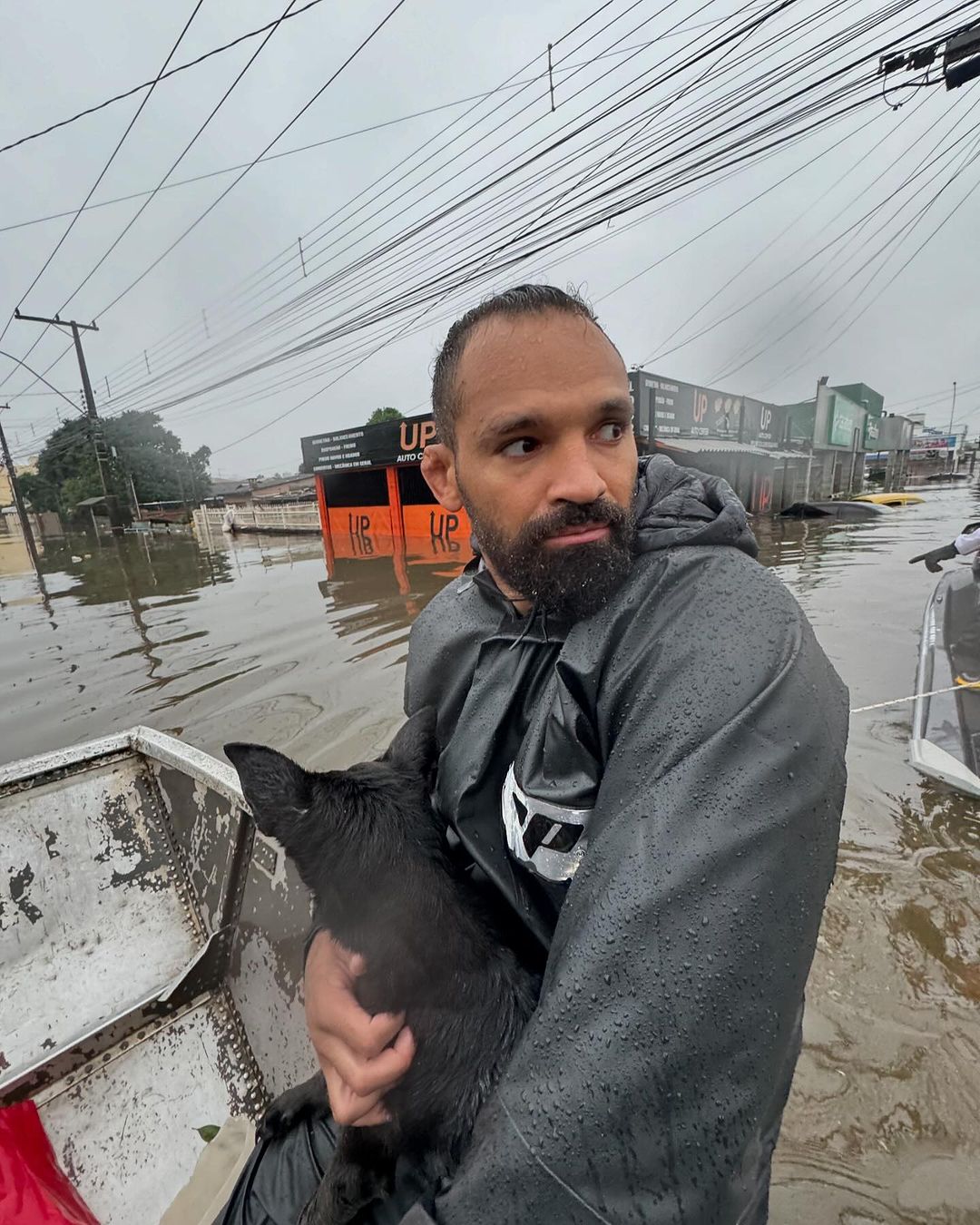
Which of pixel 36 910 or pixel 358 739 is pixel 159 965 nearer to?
pixel 36 910

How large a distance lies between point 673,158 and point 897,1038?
9916 mm

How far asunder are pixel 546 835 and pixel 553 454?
810 mm

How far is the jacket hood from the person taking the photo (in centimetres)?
113

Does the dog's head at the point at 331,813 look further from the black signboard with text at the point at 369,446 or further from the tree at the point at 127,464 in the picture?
the tree at the point at 127,464

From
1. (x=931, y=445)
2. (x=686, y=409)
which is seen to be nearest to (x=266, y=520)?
(x=686, y=409)

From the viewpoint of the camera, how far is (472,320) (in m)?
1.40

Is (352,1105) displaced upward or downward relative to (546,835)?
downward

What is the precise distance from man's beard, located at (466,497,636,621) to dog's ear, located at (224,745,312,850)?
Answer: 70cm

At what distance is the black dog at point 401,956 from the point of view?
4.16ft

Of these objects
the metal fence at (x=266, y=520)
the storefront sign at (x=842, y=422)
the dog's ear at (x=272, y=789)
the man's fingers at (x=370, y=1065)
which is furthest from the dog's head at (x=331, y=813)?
the storefront sign at (x=842, y=422)

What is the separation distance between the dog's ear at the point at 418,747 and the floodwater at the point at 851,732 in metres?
2.04

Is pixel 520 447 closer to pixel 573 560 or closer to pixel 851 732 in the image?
pixel 573 560

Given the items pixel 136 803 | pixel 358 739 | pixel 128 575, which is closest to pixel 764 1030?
pixel 136 803

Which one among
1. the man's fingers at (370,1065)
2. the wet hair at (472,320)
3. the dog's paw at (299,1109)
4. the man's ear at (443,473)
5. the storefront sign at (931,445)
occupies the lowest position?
the dog's paw at (299,1109)
